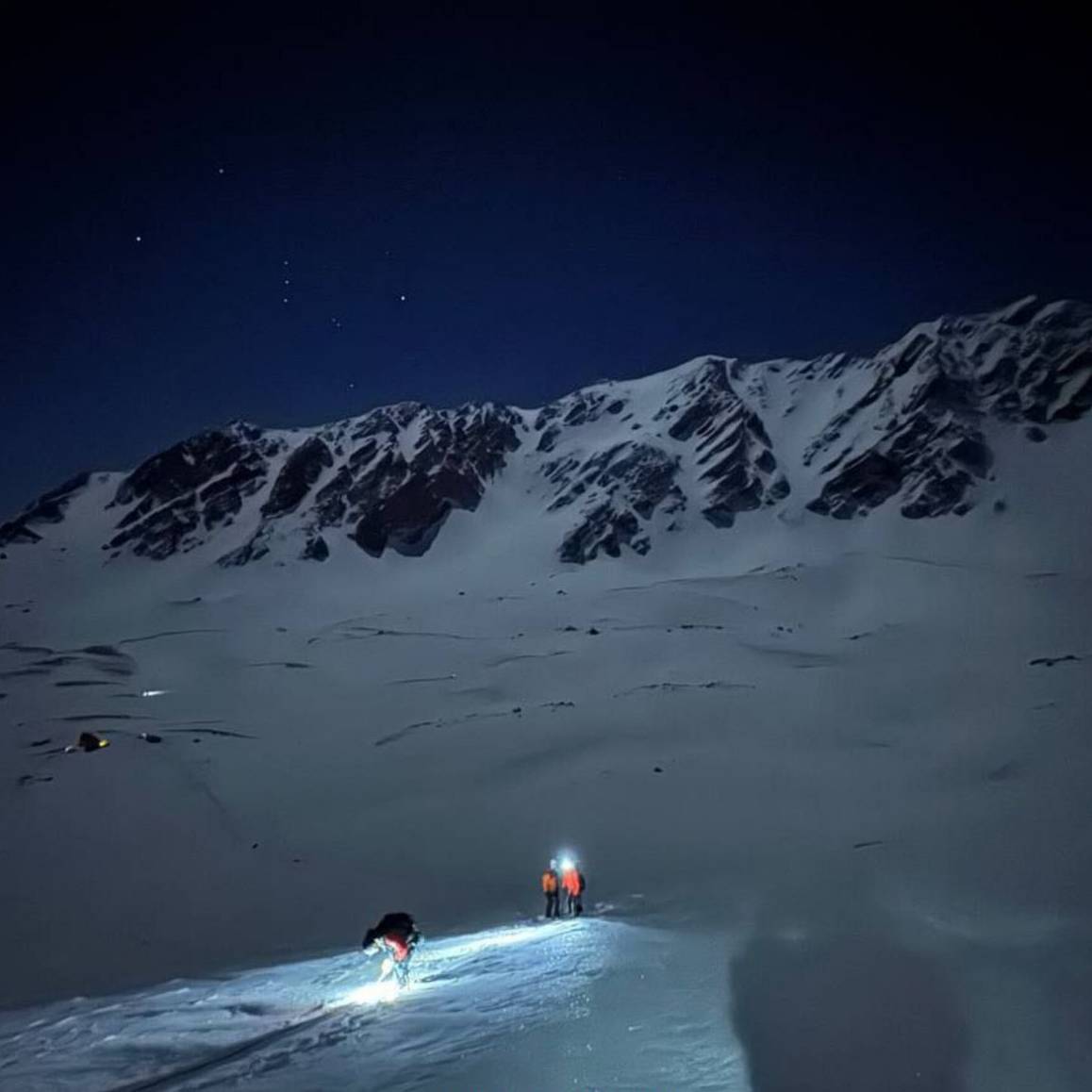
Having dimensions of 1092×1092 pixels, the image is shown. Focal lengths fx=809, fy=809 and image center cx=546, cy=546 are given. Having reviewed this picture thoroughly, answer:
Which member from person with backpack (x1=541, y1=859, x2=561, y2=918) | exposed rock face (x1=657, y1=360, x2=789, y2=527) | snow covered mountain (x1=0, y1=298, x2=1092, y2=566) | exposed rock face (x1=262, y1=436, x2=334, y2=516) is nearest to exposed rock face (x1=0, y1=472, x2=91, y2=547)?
snow covered mountain (x1=0, y1=298, x2=1092, y2=566)

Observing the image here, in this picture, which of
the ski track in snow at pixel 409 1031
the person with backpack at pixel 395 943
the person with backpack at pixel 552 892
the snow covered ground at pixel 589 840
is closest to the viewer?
the ski track in snow at pixel 409 1031

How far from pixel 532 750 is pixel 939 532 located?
75243 mm

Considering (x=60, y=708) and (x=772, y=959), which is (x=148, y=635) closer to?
(x=60, y=708)

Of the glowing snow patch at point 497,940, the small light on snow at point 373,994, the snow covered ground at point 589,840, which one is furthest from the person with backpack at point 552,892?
the small light on snow at point 373,994

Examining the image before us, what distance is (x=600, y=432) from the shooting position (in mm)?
162375

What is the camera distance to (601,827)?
2738 cm

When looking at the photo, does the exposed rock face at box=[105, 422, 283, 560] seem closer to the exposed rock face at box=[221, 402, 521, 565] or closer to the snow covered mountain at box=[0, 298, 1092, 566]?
the snow covered mountain at box=[0, 298, 1092, 566]

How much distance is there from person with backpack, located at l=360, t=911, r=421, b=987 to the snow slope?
2.15ft

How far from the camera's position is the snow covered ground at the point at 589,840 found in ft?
31.0

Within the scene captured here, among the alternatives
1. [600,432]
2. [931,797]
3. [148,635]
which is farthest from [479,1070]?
[600,432]

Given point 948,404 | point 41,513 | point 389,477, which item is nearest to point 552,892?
point 948,404

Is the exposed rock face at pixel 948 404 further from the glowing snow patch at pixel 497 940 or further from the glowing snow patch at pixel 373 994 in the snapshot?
the glowing snow patch at pixel 373 994

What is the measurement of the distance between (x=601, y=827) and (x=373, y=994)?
16844 mm

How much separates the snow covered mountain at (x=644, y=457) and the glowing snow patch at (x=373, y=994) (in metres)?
98.4
